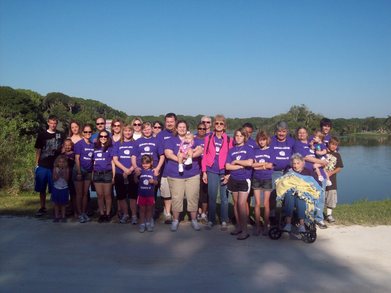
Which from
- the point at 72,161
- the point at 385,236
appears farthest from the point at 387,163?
the point at 72,161

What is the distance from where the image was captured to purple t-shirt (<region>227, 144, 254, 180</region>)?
17.7 ft

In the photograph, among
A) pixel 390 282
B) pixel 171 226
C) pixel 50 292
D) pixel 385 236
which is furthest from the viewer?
pixel 171 226

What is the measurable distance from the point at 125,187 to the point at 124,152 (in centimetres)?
63

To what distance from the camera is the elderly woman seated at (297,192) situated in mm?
5152

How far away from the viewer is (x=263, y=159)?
5.54 m

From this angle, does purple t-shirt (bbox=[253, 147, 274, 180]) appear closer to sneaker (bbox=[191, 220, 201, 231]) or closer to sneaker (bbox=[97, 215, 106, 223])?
sneaker (bbox=[191, 220, 201, 231])

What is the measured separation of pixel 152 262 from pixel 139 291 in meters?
0.78

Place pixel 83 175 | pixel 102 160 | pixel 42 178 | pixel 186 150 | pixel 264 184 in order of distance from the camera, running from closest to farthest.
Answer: pixel 264 184, pixel 186 150, pixel 102 160, pixel 83 175, pixel 42 178

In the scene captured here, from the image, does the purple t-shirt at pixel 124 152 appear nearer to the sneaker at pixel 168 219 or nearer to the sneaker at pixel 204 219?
the sneaker at pixel 168 219

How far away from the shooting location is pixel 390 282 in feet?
12.3

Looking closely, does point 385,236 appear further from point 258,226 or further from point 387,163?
point 387,163

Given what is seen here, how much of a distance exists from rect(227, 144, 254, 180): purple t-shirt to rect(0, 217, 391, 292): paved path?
0.96 meters

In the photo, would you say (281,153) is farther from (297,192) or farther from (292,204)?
(292,204)

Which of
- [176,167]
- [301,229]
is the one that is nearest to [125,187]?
[176,167]
